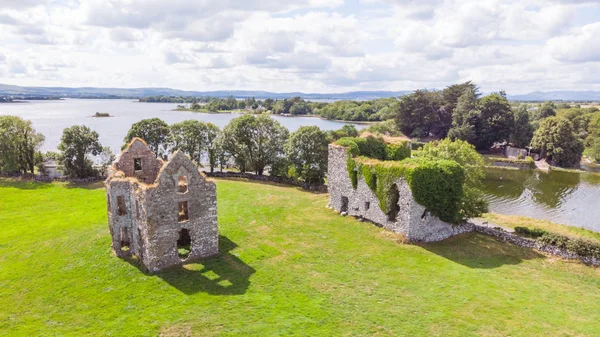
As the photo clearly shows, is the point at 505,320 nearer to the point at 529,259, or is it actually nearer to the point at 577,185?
the point at 529,259

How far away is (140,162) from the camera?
29109 millimetres

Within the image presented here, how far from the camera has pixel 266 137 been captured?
54.2m

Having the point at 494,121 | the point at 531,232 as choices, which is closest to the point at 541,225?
the point at 531,232

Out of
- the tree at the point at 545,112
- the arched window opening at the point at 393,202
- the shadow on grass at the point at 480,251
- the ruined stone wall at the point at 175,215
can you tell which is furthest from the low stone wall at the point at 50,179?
the tree at the point at 545,112

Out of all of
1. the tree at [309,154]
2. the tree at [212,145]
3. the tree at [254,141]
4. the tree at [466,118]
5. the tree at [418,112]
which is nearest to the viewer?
the tree at [309,154]

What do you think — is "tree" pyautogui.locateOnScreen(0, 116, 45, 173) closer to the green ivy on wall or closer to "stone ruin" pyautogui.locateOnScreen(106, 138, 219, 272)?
"stone ruin" pyautogui.locateOnScreen(106, 138, 219, 272)

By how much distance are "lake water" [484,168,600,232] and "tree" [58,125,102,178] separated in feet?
171

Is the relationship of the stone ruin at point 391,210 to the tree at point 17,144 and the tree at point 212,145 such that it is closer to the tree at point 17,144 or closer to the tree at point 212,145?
the tree at point 212,145

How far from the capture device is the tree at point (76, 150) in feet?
158

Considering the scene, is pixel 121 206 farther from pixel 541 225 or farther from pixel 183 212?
pixel 541 225

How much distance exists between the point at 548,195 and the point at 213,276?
163 ft

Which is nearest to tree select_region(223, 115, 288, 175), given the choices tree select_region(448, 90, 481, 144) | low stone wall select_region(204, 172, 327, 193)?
low stone wall select_region(204, 172, 327, 193)

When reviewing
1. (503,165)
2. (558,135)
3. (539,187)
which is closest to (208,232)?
(539,187)

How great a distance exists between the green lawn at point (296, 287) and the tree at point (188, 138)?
23800mm
